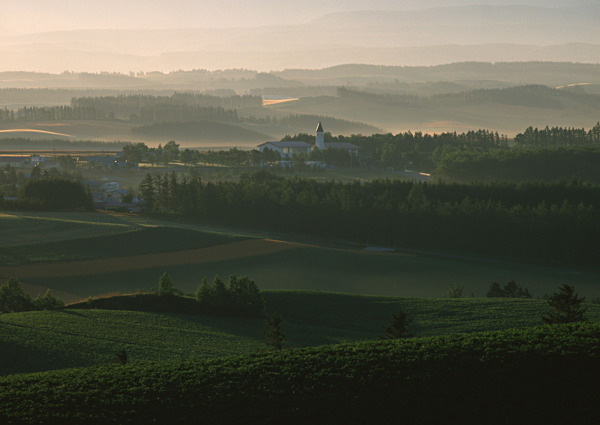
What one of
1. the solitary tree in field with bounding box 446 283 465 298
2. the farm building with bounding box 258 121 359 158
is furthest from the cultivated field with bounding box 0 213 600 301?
the farm building with bounding box 258 121 359 158

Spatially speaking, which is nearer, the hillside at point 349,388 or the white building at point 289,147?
the hillside at point 349,388

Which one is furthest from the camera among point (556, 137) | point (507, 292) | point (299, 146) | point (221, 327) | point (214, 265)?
point (556, 137)

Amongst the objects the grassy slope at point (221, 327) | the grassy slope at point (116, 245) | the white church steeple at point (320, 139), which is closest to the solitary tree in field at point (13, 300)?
the grassy slope at point (221, 327)

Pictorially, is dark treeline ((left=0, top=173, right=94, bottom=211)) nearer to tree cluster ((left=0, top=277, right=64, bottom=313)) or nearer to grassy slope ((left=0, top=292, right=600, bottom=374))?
tree cluster ((left=0, top=277, right=64, bottom=313))

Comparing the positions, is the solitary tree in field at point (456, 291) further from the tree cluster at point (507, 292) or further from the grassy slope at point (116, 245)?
the grassy slope at point (116, 245)

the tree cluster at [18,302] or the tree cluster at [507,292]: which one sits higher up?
the tree cluster at [18,302]

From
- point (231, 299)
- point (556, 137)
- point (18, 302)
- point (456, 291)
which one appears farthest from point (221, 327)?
point (556, 137)

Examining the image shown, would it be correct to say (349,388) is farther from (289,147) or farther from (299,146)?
(299,146)
